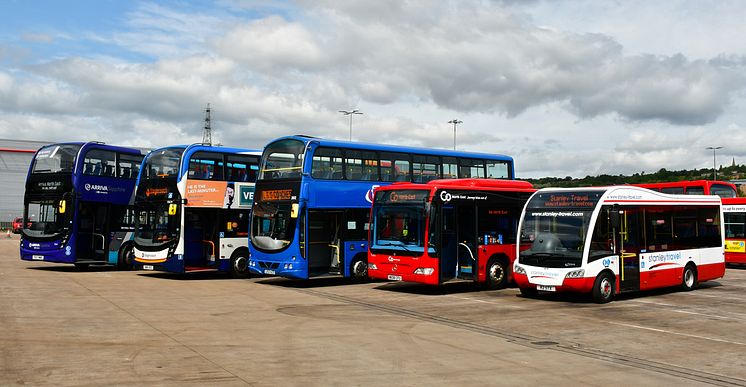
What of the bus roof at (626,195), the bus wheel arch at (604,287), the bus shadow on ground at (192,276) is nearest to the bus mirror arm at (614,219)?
the bus roof at (626,195)

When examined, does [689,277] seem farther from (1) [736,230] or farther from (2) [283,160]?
(2) [283,160]

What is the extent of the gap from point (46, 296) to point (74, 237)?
799 cm

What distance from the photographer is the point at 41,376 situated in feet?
27.6

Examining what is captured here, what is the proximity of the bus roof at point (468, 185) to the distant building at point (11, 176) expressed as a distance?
2661 inches

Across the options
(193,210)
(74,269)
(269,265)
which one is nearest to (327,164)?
(269,265)

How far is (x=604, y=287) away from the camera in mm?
17516

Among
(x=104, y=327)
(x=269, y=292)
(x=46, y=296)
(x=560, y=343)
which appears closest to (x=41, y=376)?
(x=104, y=327)

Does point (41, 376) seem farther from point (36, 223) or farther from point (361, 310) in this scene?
point (36, 223)

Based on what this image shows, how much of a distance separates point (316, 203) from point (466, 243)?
14.7 ft

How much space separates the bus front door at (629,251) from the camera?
18.2 meters

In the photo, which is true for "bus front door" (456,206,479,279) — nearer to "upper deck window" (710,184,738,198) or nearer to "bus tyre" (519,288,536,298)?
"bus tyre" (519,288,536,298)

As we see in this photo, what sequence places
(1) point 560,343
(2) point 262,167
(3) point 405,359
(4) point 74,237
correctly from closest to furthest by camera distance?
1. (3) point 405,359
2. (1) point 560,343
3. (2) point 262,167
4. (4) point 74,237

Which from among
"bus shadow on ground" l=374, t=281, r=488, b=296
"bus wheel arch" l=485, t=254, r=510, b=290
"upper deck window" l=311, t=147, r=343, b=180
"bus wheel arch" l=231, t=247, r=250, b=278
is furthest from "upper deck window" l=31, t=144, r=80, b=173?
"bus wheel arch" l=485, t=254, r=510, b=290

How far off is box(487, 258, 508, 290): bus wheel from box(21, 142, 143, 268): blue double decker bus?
43.9ft
